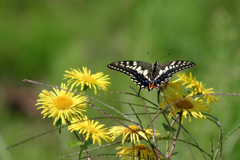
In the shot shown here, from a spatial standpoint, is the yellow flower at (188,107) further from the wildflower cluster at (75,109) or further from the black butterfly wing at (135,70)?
the black butterfly wing at (135,70)

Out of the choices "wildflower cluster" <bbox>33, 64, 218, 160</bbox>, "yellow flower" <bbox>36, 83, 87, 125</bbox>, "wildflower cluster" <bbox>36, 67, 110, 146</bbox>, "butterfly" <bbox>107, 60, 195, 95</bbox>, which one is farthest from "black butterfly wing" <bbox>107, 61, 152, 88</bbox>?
"yellow flower" <bbox>36, 83, 87, 125</bbox>

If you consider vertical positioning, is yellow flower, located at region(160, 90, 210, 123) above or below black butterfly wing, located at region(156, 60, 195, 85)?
below

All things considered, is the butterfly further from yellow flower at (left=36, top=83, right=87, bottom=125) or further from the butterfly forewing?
yellow flower at (left=36, top=83, right=87, bottom=125)

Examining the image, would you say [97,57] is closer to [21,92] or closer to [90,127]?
[21,92]

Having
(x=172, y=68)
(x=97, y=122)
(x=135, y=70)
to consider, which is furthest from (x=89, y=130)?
(x=135, y=70)

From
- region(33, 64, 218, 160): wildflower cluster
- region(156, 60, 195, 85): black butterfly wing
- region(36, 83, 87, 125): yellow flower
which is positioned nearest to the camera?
region(33, 64, 218, 160): wildflower cluster

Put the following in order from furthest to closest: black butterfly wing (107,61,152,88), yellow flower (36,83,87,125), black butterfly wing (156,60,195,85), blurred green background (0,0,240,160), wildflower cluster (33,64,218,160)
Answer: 1. blurred green background (0,0,240,160)
2. black butterfly wing (107,61,152,88)
3. black butterfly wing (156,60,195,85)
4. yellow flower (36,83,87,125)
5. wildflower cluster (33,64,218,160)

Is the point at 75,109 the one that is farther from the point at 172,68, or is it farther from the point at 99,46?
the point at 99,46

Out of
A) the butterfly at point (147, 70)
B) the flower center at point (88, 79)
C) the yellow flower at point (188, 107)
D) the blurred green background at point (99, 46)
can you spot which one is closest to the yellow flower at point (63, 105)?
the flower center at point (88, 79)
